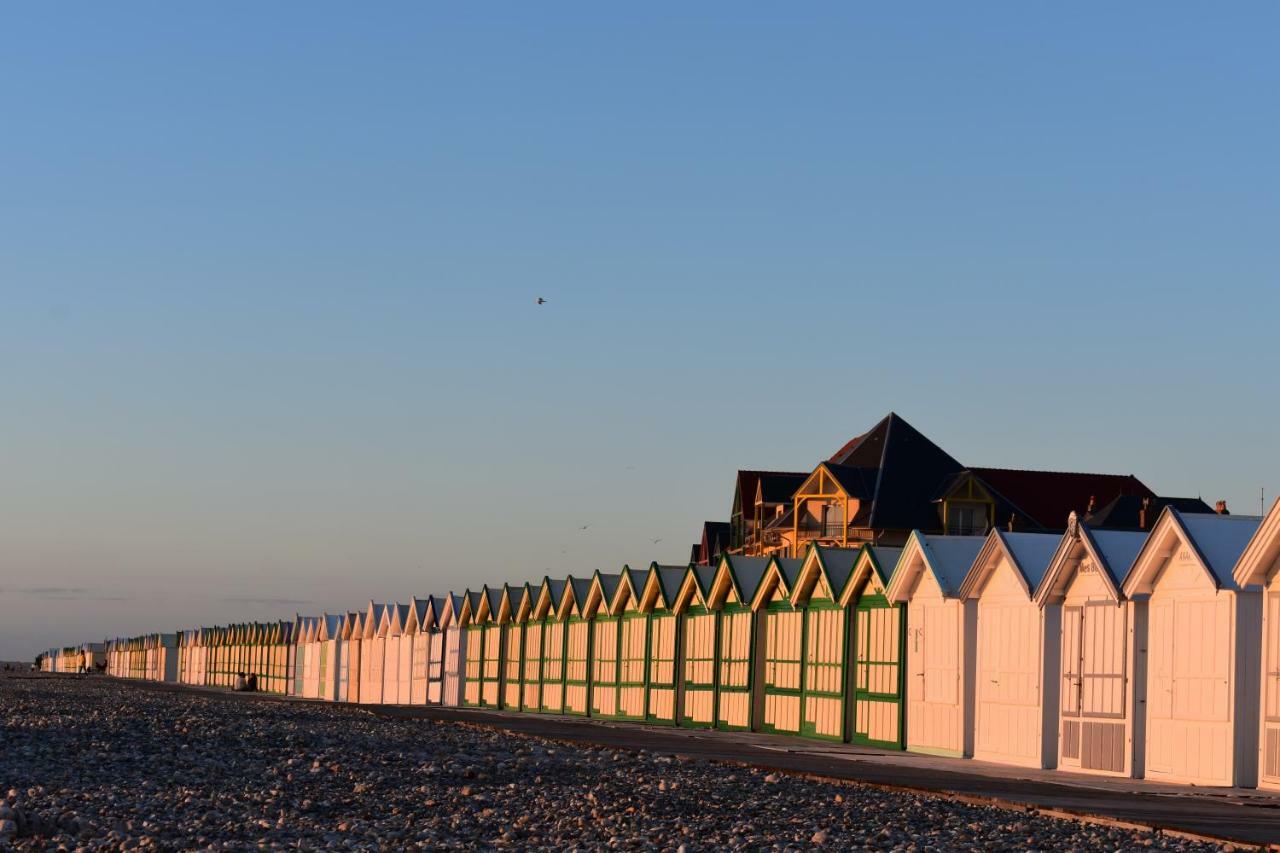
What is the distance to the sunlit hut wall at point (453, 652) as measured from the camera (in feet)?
205

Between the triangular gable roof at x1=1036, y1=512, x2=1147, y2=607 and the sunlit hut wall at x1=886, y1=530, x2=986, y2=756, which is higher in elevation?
the triangular gable roof at x1=1036, y1=512, x2=1147, y2=607

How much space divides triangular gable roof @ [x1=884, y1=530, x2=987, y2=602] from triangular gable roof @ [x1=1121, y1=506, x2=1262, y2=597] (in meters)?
4.67

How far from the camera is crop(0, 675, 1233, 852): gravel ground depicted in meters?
15.1

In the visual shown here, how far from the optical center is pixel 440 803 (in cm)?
1866

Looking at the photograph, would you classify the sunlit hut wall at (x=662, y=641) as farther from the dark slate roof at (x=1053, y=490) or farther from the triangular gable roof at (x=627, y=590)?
the dark slate roof at (x=1053, y=490)

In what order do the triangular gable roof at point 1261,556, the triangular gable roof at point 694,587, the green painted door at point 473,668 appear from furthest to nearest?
the green painted door at point 473,668, the triangular gable roof at point 694,587, the triangular gable roof at point 1261,556

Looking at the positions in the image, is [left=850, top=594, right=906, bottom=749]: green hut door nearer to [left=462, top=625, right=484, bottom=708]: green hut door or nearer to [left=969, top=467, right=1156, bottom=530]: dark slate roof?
[left=462, top=625, right=484, bottom=708]: green hut door

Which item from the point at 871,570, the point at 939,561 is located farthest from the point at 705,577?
the point at 939,561

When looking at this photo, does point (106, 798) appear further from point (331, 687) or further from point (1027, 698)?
point (331, 687)

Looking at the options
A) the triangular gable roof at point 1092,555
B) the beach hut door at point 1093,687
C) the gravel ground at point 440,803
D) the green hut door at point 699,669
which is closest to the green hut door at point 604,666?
the green hut door at point 699,669

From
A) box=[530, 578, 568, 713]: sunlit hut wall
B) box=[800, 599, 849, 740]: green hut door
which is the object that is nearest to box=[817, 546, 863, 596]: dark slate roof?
box=[800, 599, 849, 740]: green hut door

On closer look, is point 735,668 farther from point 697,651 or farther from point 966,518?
point 966,518

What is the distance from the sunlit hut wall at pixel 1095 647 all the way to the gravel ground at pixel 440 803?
515 centimetres

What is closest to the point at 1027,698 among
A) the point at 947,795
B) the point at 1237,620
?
the point at 1237,620
